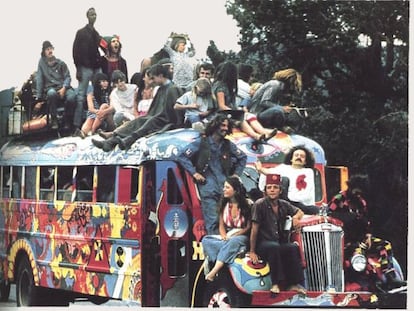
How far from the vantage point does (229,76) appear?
41.5 ft

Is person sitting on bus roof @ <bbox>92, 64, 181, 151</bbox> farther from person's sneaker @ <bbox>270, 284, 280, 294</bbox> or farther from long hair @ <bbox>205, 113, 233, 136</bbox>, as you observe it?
person's sneaker @ <bbox>270, 284, 280, 294</bbox>

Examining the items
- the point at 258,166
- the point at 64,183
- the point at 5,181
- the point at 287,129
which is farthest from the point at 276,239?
the point at 5,181

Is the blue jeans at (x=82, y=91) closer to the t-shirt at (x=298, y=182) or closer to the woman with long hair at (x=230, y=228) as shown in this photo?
the woman with long hair at (x=230, y=228)

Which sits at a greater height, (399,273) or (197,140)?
(197,140)

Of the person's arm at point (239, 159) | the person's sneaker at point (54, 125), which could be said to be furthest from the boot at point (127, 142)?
the person's arm at point (239, 159)

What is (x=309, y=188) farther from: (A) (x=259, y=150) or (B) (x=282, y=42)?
(B) (x=282, y=42)

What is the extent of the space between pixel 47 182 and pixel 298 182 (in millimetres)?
2745

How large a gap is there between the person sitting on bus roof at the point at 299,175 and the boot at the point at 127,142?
1.29m

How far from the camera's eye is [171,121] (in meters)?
12.6

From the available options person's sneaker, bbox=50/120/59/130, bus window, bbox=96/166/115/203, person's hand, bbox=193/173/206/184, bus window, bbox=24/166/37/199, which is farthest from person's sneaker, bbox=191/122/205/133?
bus window, bbox=24/166/37/199

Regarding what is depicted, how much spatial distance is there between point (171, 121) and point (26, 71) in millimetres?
1685

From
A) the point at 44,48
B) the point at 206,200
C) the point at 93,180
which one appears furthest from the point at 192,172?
the point at 44,48

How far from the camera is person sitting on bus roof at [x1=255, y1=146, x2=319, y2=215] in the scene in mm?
12500

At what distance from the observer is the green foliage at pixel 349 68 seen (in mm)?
12578
